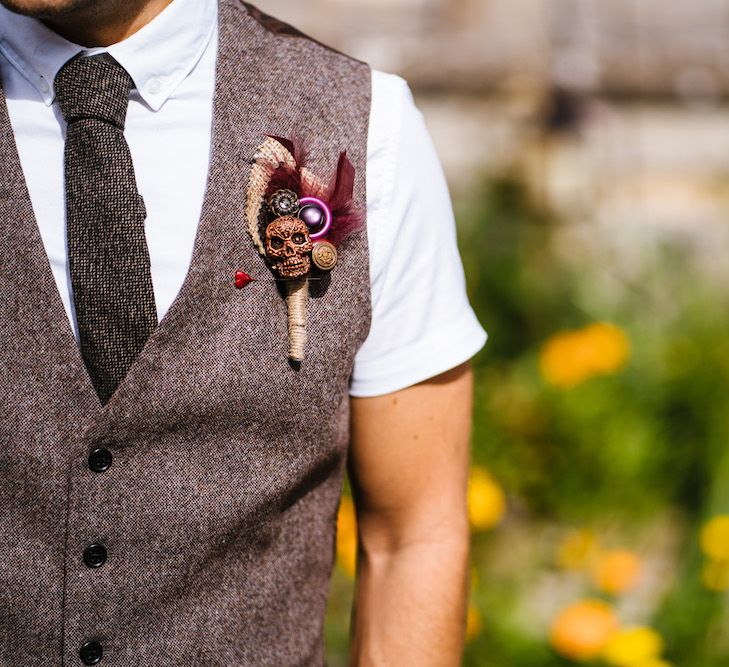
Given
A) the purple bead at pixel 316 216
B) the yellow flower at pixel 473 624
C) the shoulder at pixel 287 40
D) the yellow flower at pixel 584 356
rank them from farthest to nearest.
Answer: the yellow flower at pixel 584 356 < the yellow flower at pixel 473 624 < the shoulder at pixel 287 40 < the purple bead at pixel 316 216

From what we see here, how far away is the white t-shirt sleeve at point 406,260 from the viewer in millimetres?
1240

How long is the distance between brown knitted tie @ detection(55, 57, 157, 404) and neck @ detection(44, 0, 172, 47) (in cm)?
6

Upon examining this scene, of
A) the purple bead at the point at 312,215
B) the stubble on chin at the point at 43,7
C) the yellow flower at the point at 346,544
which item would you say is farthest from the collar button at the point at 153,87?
the yellow flower at the point at 346,544

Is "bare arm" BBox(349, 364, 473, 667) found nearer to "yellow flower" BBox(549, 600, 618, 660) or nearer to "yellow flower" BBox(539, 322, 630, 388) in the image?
"yellow flower" BBox(549, 600, 618, 660)

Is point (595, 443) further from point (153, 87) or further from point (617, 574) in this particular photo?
point (153, 87)

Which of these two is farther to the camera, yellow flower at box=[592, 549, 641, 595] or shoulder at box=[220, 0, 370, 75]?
yellow flower at box=[592, 549, 641, 595]

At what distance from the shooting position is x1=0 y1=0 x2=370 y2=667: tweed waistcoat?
1127 mm

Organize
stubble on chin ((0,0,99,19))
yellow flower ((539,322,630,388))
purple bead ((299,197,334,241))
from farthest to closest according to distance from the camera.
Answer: yellow flower ((539,322,630,388)), purple bead ((299,197,334,241)), stubble on chin ((0,0,99,19))

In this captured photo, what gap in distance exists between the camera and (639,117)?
3.72 metres

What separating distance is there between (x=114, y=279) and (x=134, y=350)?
9 centimetres

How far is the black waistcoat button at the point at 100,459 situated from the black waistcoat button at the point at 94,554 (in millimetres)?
92

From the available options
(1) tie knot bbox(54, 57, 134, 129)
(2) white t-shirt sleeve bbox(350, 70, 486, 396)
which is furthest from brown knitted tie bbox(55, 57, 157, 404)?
(2) white t-shirt sleeve bbox(350, 70, 486, 396)

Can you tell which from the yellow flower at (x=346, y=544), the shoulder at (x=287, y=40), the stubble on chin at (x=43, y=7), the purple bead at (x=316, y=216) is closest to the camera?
the stubble on chin at (x=43, y=7)

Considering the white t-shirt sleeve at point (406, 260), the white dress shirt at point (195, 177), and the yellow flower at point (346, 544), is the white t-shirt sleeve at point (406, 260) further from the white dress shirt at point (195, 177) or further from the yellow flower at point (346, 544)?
the yellow flower at point (346, 544)
